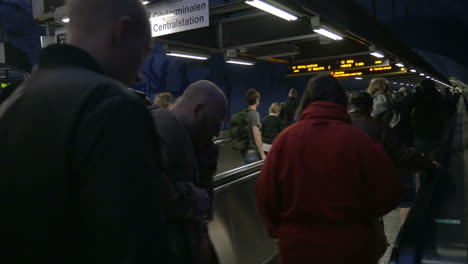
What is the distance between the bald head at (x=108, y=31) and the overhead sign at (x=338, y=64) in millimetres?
14120

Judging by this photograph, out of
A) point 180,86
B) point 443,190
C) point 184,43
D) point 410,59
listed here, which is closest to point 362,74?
point 410,59

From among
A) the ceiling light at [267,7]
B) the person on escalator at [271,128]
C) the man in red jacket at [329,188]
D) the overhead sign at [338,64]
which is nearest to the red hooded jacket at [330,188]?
the man in red jacket at [329,188]

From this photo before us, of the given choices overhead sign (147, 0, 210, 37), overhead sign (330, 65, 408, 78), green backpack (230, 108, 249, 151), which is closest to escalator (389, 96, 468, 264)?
green backpack (230, 108, 249, 151)

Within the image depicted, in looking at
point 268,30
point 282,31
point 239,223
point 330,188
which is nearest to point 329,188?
point 330,188

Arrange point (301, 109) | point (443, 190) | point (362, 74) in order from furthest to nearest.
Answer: point (362, 74) → point (443, 190) → point (301, 109)

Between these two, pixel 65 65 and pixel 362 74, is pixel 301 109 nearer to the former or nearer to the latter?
pixel 65 65

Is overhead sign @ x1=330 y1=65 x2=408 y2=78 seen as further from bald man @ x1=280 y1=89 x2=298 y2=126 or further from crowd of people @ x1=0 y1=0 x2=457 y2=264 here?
crowd of people @ x1=0 y1=0 x2=457 y2=264

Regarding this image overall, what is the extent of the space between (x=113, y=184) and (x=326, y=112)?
1.57m

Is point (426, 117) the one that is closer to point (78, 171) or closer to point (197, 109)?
point (197, 109)

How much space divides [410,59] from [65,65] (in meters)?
15.1

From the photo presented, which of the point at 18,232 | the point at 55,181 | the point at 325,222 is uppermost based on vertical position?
the point at 55,181

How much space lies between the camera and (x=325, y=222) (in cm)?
206

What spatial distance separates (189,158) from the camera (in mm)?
1656

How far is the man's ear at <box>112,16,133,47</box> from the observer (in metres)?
1.02
